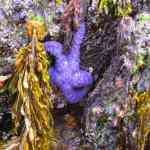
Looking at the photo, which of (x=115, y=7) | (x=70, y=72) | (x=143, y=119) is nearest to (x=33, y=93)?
(x=70, y=72)

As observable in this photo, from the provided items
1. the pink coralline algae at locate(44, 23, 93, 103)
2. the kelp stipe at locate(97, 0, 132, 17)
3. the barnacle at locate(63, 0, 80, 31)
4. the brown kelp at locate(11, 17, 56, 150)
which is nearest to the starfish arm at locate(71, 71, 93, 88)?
the pink coralline algae at locate(44, 23, 93, 103)

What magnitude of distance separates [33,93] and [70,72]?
55 centimetres

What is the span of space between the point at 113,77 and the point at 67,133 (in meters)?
0.87

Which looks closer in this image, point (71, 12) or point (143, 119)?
point (143, 119)

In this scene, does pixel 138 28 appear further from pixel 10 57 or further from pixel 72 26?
pixel 10 57

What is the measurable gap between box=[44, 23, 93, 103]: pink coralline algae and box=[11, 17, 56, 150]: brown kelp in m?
0.23

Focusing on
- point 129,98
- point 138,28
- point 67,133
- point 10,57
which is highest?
point 138,28

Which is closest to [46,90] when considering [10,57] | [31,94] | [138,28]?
[31,94]

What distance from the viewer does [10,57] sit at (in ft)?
15.7

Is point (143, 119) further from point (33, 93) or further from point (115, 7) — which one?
point (115, 7)

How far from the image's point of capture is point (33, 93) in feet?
14.4

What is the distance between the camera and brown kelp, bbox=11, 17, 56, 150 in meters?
4.34

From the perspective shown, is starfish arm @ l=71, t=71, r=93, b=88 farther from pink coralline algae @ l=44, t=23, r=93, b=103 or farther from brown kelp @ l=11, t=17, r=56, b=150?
brown kelp @ l=11, t=17, r=56, b=150

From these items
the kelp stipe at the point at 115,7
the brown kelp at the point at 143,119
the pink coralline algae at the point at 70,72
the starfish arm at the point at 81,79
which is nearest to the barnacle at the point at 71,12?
the pink coralline algae at the point at 70,72
